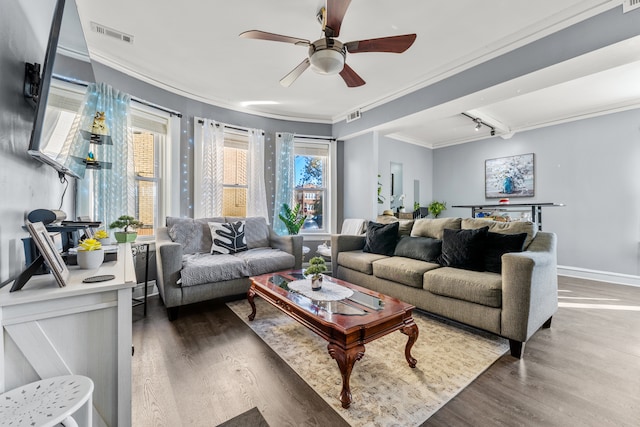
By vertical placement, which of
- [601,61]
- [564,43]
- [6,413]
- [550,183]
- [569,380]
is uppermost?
[564,43]

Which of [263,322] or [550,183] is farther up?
→ [550,183]

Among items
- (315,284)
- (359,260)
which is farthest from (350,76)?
(359,260)

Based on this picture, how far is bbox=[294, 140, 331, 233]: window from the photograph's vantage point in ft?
16.1

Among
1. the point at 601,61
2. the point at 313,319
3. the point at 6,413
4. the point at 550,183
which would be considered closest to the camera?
the point at 6,413

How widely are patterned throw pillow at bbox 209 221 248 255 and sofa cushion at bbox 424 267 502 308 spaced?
Answer: 7.52ft

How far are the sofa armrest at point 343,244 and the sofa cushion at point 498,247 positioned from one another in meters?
1.62

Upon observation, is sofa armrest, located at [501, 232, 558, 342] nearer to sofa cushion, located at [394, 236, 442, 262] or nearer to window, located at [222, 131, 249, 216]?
sofa cushion, located at [394, 236, 442, 262]

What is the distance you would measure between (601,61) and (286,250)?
3.64 meters

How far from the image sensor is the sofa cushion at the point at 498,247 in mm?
2379

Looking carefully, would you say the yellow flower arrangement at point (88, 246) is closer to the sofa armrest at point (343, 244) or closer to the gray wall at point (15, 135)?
the gray wall at point (15, 135)

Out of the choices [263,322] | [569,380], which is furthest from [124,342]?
[569,380]

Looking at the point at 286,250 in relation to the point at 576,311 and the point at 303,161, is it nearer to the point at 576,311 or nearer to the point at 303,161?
the point at 303,161

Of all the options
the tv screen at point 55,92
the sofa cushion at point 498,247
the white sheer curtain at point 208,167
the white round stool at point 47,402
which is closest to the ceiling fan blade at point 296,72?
the tv screen at point 55,92

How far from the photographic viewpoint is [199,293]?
270cm
